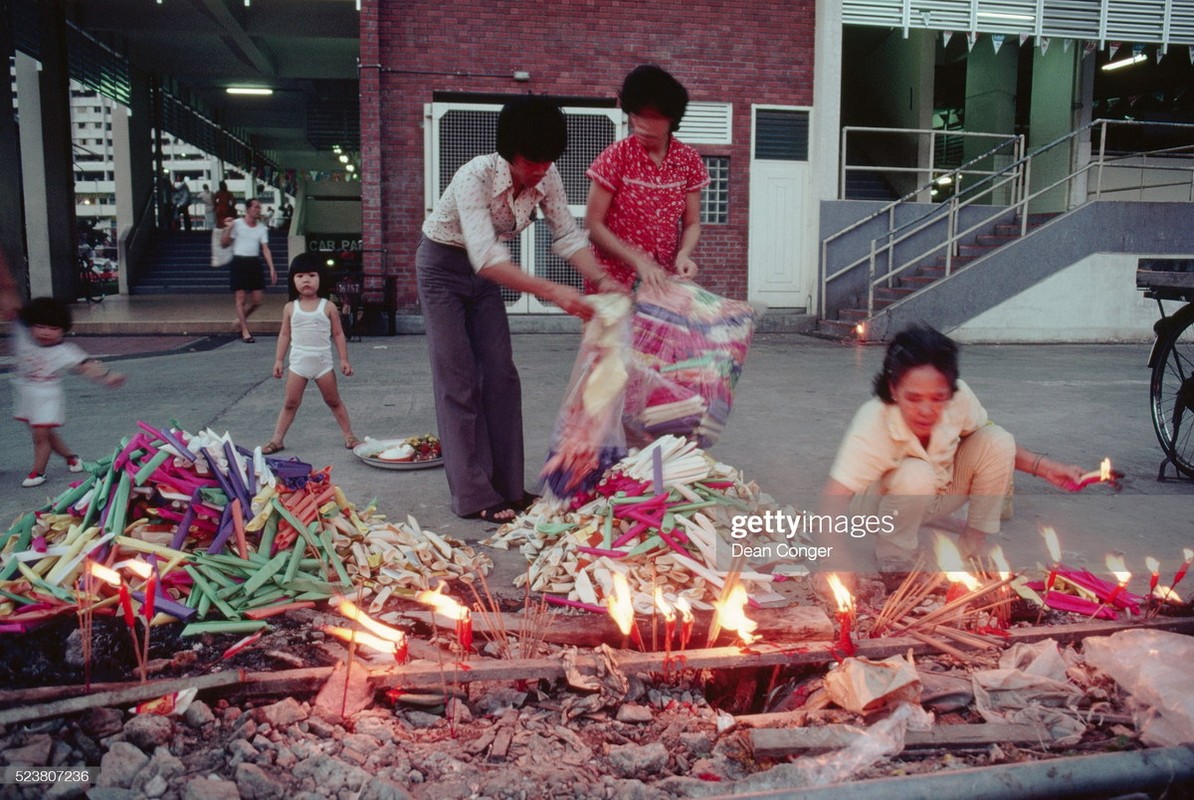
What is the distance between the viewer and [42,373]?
457 cm

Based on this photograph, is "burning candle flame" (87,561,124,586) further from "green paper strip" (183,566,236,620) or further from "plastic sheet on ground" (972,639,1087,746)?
"plastic sheet on ground" (972,639,1087,746)

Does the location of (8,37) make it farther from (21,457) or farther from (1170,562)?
(1170,562)

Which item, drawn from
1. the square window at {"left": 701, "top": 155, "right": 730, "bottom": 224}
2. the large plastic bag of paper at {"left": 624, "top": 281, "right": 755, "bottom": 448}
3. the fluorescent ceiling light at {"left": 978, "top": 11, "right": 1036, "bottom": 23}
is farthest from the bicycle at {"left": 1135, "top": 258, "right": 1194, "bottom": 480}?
the fluorescent ceiling light at {"left": 978, "top": 11, "right": 1036, "bottom": 23}

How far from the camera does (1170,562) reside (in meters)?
3.44

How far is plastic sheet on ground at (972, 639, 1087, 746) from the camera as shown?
7.51 ft

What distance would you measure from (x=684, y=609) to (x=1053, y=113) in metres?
16.6

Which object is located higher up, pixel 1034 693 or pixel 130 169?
pixel 130 169

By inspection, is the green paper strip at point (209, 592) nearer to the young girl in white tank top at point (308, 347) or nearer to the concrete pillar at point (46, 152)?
the young girl in white tank top at point (308, 347)

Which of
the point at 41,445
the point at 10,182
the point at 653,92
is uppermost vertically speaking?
the point at 10,182

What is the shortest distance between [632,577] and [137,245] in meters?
19.6

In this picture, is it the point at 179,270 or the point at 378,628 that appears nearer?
the point at 378,628

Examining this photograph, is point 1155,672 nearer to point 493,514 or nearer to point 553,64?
point 493,514

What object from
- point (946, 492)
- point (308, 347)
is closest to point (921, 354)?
point (946, 492)

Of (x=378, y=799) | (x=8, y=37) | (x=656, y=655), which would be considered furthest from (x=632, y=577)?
(x=8, y=37)
